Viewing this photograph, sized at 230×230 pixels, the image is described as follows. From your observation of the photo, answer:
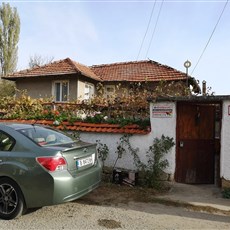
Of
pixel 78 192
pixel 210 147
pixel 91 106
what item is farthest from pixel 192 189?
pixel 91 106

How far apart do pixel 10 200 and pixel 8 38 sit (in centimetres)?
3104

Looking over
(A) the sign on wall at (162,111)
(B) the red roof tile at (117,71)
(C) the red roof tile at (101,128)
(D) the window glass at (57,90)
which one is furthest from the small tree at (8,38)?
(A) the sign on wall at (162,111)

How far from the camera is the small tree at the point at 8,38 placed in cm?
3131

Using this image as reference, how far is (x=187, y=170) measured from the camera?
6984 mm

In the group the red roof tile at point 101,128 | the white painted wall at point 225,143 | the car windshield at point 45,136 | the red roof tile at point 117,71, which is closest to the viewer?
the car windshield at point 45,136

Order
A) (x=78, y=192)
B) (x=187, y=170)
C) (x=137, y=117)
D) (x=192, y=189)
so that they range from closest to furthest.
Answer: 1. (x=78, y=192)
2. (x=192, y=189)
3. (x=187, y=170)
4. (x=137, y=117)

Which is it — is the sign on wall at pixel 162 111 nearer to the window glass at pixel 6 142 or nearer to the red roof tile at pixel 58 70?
the window glass at pixel 6 142

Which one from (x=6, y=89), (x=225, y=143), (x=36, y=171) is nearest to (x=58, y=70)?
(x=6, y=89)

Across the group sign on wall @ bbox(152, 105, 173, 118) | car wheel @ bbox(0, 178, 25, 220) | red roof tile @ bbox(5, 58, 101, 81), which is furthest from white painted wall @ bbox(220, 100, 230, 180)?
red roof tile @ bbox(5, 58, 101, 81)

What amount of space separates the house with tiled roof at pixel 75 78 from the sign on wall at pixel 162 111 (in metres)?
9.83

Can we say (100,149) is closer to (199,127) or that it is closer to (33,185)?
(199,127)

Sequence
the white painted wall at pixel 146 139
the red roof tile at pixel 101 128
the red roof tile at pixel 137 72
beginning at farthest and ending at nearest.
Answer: the red roof tile at pixel 137 72 → the red roof tile at pixel 101 128 → the white painted wall at pixel 146 139

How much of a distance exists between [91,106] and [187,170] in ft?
10.7

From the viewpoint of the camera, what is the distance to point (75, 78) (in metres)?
17.2
